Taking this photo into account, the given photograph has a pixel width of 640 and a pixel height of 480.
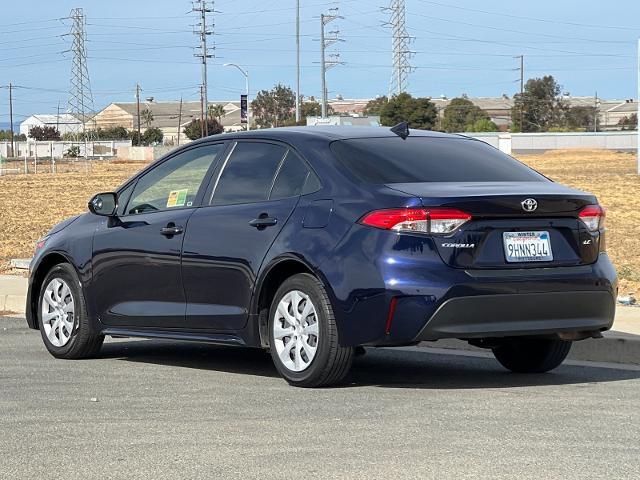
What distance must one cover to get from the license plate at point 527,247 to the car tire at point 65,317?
11.3 feet

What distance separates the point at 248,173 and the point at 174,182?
1057mm

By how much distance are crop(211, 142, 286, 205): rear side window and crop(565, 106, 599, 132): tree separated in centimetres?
14781

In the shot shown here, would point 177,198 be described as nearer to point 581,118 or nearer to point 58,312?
point 58,312

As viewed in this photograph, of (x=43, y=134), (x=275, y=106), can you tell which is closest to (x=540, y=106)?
(x=275, y=106)

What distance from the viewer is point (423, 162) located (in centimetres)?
→ 874

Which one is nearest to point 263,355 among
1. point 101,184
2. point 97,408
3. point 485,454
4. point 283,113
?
point 97,408

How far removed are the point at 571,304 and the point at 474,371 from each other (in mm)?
1423

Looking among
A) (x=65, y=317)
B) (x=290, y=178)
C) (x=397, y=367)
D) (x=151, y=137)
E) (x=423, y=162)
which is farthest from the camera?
(x=151, y=137)

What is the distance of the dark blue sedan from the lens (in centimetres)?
799

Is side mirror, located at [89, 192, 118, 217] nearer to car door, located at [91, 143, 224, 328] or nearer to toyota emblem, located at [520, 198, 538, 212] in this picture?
car door, located at [91, 143, 224, 328]

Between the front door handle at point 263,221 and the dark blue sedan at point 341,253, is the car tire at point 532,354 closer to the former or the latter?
the dark blue sedan at point 341,253

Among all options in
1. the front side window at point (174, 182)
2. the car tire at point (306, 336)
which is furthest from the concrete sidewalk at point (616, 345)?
the front side window at point (174, 182)

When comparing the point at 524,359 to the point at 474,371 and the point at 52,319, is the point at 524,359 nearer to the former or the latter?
the point at 474,371

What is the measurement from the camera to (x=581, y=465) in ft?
19.9
